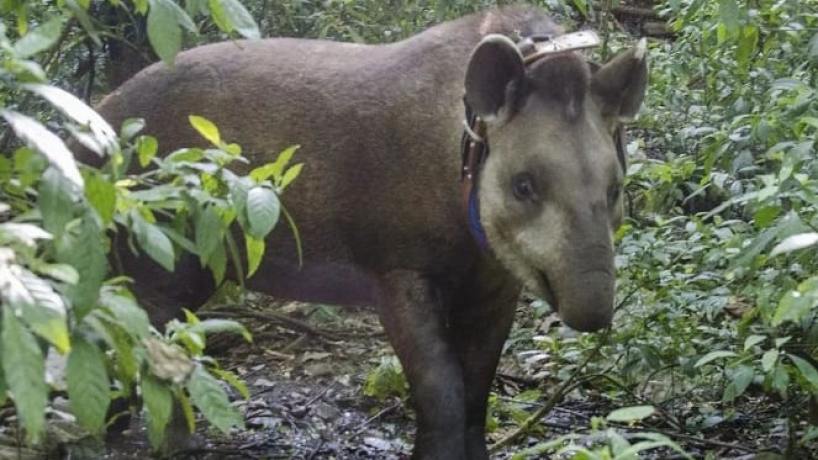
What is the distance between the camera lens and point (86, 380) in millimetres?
2369

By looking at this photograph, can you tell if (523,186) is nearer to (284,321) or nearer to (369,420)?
(369,420)

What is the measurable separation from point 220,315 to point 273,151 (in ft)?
6.12

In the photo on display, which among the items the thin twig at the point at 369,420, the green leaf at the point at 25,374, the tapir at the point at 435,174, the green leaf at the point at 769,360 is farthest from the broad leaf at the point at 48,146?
the thin twig at the point at 369,420

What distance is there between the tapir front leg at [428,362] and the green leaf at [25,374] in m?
3.06

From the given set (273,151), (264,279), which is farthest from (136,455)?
(273,151)

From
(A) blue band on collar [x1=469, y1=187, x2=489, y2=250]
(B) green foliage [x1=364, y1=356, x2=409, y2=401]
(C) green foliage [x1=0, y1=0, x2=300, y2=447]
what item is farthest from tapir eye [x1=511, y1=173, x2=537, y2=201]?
(B) green foliage [x1=364, y1=356, x2=409, y2=401]

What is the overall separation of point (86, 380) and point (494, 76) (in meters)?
2.66

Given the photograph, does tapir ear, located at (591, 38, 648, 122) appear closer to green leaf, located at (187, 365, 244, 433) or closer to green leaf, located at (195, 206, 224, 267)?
green leaf, located at (195, 206, 224, 267)

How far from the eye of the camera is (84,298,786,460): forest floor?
5.43 m

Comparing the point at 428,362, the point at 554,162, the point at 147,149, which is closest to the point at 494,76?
the point at 554,162

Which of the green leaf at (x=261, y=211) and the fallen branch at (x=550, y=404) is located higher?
the green leaf at (x=261, y=211)

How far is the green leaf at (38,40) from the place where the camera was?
2.51 metres

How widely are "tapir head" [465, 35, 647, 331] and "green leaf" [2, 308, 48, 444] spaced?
2.62m

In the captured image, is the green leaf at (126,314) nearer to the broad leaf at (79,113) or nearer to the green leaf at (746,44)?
the broad leaf at (79,113)
